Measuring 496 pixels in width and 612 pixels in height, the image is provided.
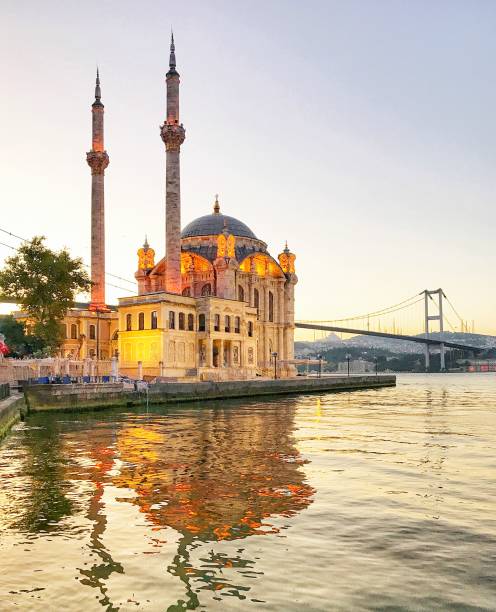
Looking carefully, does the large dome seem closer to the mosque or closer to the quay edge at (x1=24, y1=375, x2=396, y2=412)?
the mosque

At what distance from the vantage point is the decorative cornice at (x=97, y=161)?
217 ft

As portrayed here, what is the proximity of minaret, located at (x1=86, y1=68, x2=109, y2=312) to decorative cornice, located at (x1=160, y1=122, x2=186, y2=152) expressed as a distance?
9.47m

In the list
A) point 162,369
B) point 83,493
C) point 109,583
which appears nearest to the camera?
point 109,583

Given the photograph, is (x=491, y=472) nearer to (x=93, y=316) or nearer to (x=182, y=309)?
(x=182, y=309)

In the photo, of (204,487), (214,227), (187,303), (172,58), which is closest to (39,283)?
(187,303)

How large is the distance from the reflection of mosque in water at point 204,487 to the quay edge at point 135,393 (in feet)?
35.9

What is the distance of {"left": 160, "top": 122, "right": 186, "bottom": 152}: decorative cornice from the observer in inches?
2362

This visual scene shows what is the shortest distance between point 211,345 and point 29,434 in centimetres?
3827

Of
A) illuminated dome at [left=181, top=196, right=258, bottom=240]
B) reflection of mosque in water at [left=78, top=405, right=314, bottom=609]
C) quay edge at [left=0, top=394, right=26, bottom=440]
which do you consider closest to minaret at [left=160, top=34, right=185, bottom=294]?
illuminated dome at [left=181, top=196, right=258, bottom=240]

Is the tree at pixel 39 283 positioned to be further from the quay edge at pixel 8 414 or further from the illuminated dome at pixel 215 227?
the illuminated dome at pixel 215 227

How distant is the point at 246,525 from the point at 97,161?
61290 mm

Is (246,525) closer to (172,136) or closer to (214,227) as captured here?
(172,136)

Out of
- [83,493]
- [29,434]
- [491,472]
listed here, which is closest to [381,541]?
[83,493]

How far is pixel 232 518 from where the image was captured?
10.3 meters
